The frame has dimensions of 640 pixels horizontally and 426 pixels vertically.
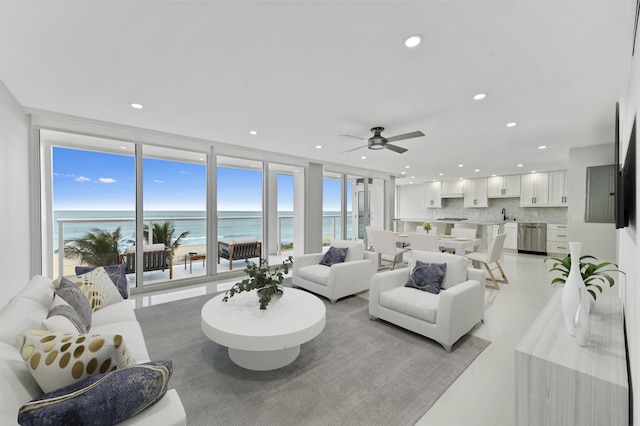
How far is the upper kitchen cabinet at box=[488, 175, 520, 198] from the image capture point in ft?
26.8

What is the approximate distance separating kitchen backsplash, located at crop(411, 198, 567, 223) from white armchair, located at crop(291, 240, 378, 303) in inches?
275

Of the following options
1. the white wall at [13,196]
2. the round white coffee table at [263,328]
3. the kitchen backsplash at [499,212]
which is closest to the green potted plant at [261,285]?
the round white coffee table at [263,328]

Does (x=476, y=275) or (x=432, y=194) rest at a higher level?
(x=432, y=194)

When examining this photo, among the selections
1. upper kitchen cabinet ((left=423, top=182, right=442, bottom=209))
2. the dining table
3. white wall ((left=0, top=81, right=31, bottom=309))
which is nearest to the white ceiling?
white wall ((left=0, top=81, right=31, bottom=309))

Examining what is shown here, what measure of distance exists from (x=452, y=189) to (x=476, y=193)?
786 mm

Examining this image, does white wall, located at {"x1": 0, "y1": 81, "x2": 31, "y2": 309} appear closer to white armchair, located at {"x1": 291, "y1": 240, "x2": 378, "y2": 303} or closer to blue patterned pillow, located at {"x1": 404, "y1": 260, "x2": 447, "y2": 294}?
white armchair, located at {"x1": 291, "y1": 240, "x2": 378, "y2": 303}

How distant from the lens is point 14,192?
2.78 metres

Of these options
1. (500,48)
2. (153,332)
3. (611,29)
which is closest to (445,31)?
(500,48)

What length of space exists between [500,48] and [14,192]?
474cm

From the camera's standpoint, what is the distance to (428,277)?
296 cm

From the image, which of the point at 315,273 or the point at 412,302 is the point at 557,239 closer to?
the point at 412,302

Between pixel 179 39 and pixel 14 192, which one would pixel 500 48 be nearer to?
pixel 179 39

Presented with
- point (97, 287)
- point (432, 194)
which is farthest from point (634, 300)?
point (432, 194)

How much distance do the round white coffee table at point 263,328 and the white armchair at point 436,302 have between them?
0.82 m
